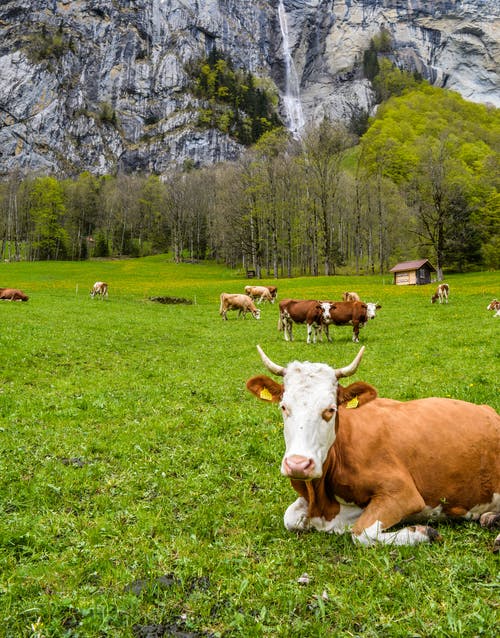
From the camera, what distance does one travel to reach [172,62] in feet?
511

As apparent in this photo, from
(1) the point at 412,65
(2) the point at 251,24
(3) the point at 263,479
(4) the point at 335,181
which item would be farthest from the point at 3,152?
(3) the point at 263,479

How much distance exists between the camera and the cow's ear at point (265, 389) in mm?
5195

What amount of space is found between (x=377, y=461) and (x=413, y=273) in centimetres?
5318

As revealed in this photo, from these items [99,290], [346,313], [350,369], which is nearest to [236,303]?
[346,313]

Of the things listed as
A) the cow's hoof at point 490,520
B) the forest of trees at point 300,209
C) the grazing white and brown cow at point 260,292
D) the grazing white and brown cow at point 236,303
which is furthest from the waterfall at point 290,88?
the cow's hoof at point 490,520

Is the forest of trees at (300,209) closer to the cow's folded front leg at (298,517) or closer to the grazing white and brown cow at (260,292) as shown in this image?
the grazing white and brown cow at (260,292)

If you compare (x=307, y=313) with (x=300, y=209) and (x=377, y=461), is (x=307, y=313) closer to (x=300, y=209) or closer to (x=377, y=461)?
(x=377, y=461)

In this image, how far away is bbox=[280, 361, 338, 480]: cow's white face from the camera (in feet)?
13.8

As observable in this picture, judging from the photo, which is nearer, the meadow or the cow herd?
the meadow

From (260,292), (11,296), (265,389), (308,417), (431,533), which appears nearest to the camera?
(308,417)

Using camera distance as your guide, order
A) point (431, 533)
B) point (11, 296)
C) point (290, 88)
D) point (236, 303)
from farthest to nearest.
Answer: point (290, 88)
point (11, 296)
point (236, 303)
point (431, 533)

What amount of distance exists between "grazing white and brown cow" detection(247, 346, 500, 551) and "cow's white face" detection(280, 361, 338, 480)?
0.04 ft

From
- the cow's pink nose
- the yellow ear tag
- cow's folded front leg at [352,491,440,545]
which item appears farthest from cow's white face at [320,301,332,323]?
the cow's pink nose

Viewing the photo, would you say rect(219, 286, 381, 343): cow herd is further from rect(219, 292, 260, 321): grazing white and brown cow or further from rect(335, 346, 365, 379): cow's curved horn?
rect(335, 346, 365, 379): cow's curved horn
